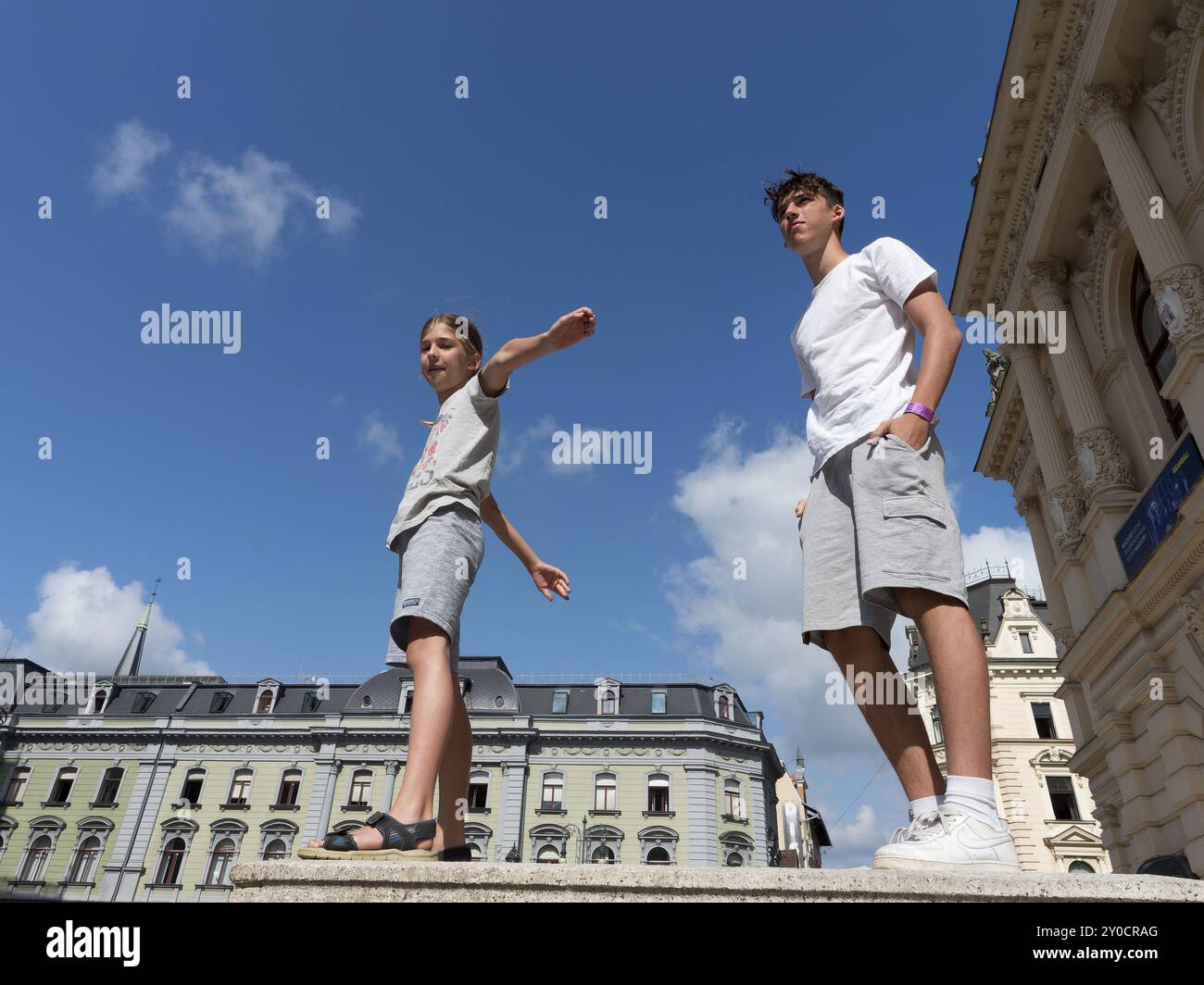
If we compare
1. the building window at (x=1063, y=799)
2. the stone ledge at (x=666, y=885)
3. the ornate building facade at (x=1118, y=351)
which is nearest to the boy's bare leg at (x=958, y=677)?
the stone ledge at (x=666, y=885)

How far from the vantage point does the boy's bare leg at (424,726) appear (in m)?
2.49

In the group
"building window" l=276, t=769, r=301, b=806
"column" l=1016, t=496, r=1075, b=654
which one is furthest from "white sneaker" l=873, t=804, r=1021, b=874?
"building window" l=276, t=769, r=301, b=806

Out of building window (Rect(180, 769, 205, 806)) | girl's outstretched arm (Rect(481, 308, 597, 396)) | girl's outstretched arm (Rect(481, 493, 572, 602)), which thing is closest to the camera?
girl's outstretched arm (Rect(481, 308, 597, 396))

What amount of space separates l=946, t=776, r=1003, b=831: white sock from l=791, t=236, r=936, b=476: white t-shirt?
126cm

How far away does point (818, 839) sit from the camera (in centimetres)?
6488

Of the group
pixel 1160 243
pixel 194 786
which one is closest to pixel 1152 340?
pixel 1160 243

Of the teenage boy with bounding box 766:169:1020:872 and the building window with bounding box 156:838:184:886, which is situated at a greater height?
the building window with bounding box 156:838:184:886

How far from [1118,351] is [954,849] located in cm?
1296

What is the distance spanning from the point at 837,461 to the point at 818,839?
71513 millimetres

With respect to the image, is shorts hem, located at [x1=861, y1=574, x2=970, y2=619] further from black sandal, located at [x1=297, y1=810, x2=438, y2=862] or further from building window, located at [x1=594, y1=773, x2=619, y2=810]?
building window, located at [x1=594, y1=773, x2=619, y2=810]

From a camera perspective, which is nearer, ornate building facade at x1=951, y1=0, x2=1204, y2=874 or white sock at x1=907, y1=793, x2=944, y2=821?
white sock at x1=907, y1=793, x2=944, y2=821

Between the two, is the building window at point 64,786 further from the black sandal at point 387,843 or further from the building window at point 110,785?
the black sandal at point 387,843

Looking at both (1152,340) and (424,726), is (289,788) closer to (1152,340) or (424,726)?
(1152,340)

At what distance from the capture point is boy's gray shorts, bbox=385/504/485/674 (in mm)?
2910
